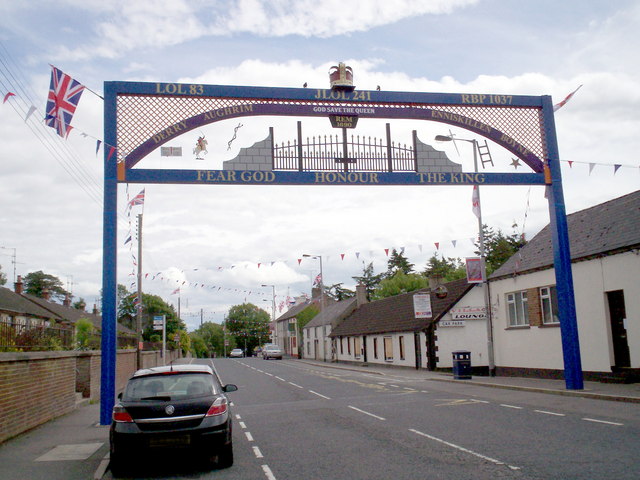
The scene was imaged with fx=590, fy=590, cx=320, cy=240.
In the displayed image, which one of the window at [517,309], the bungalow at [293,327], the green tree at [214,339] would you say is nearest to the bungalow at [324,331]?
the bungalow at [293,327]

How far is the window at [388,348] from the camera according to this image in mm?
41469

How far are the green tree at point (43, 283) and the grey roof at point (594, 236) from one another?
3365 inches

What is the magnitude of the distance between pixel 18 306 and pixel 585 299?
3993 cm

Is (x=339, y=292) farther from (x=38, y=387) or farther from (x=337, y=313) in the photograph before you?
(x=38, y=387)

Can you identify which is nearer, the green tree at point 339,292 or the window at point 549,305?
the window at point 549,305

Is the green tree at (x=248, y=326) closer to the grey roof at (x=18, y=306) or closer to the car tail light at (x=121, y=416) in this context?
the grey roof at (x=18, y=306)

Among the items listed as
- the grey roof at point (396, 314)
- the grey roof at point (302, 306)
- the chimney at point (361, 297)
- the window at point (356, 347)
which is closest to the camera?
the grey roof at point (396, 314)

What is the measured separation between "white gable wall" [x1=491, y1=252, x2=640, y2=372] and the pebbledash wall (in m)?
16.7

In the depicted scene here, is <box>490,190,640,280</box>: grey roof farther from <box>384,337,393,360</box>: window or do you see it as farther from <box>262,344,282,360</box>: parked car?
<box>262,344,282,360</box>: parked car

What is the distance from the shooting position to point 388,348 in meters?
42.1

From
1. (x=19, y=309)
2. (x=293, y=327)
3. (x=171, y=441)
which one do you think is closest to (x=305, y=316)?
(x=293, y=327)

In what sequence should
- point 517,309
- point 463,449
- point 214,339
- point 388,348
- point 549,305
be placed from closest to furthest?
point 463,449 < point 549,305 < point 517,309 < point 388,348 < point 214,339

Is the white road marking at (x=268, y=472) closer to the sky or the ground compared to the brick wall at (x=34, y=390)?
closer to the ground

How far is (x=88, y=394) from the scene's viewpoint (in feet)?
64.4
